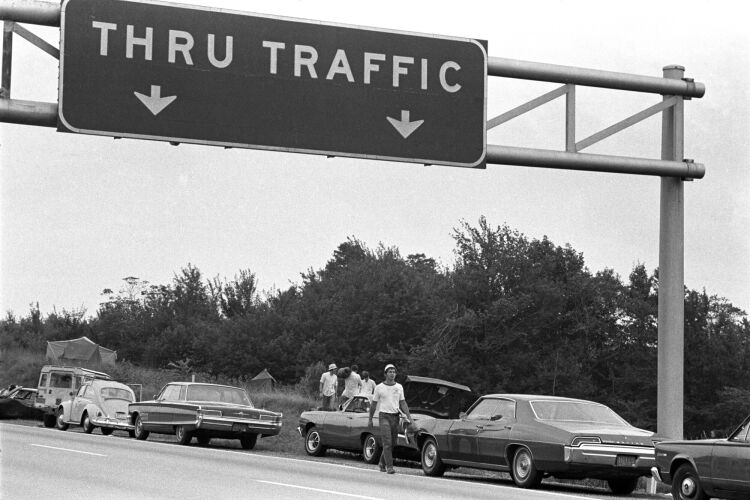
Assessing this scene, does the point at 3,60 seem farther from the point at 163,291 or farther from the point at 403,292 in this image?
the point at 163,291

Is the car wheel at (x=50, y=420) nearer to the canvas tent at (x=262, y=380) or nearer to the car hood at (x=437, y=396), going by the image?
the car hood at (x=437, y=396)

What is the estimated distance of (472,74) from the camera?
56.9 ft

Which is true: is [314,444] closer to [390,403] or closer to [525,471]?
[390,403]

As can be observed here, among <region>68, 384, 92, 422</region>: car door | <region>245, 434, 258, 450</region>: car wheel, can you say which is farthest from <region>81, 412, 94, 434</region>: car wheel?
<region>245, 434, 258, 450</region>: car wheel

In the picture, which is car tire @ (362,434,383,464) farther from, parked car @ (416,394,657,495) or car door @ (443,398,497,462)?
car door @ (443,398,497,462)

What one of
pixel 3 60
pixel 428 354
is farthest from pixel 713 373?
pixel 3 60

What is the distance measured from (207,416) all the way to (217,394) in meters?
1.38

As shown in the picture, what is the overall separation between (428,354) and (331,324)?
18.3 metres

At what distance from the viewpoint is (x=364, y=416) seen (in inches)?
885

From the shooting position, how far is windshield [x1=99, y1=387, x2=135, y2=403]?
107ft

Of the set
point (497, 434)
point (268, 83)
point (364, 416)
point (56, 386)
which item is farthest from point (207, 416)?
point (56, 386)

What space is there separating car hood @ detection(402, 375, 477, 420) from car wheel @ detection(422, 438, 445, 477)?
329 centimetres

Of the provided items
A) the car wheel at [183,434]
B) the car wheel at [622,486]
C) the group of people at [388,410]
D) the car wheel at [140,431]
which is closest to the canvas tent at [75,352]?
the car wheel at [140,431]

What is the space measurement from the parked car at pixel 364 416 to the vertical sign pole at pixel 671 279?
4.77 m
